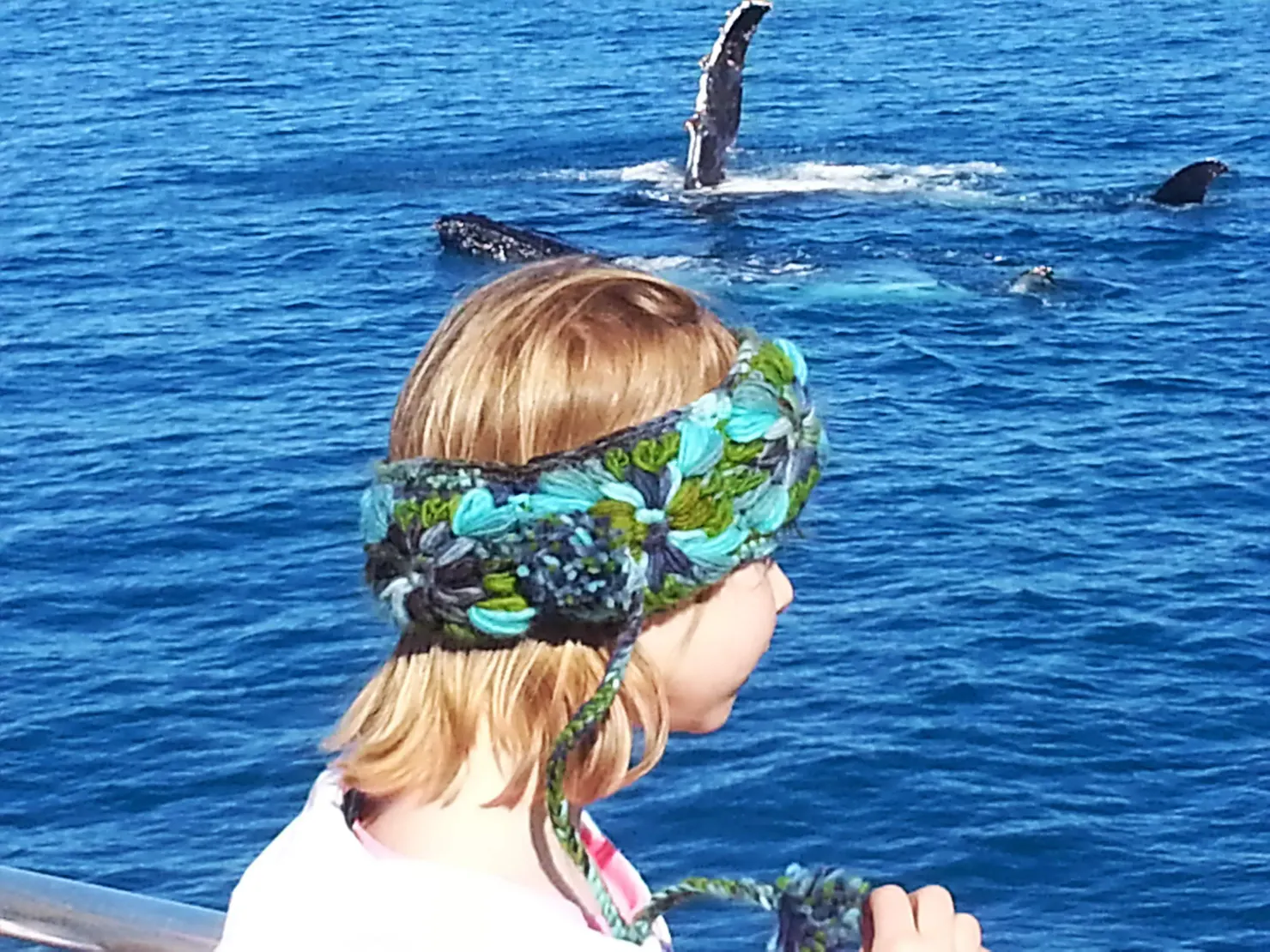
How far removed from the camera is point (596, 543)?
3.12m

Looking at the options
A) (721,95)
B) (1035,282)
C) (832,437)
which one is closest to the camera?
(832,437)

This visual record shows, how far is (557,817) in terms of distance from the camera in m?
3.15

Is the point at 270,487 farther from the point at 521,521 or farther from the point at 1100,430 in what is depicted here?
the point at 521,521

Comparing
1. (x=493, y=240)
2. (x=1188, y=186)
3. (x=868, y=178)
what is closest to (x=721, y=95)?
(x=868, y=178)

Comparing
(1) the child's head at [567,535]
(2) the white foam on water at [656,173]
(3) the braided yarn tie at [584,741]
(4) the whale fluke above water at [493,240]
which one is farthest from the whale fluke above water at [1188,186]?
(3) the braided yarn tie at [584,741]

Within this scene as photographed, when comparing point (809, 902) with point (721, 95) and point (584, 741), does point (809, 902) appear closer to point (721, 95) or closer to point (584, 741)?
point (584, 741)

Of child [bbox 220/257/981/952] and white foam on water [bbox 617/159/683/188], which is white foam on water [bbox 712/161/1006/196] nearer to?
white foam on water [bbox 617/159/683/188]

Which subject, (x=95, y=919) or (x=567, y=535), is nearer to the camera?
(x=567, y=535)

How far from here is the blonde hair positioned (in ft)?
10.4

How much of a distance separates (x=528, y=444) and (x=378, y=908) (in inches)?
24.7

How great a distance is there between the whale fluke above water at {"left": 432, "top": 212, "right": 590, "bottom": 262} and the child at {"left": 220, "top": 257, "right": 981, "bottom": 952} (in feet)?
111

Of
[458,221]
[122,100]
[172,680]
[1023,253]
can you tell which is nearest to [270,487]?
[172,680]

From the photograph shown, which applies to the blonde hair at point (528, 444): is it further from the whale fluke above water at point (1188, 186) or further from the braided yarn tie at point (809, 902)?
the whale fluke above water at point (1188, 186)

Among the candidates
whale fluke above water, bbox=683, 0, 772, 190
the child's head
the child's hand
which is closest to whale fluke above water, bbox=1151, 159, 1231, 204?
whale fluke above water, bbox=683, 0, 772, 190
